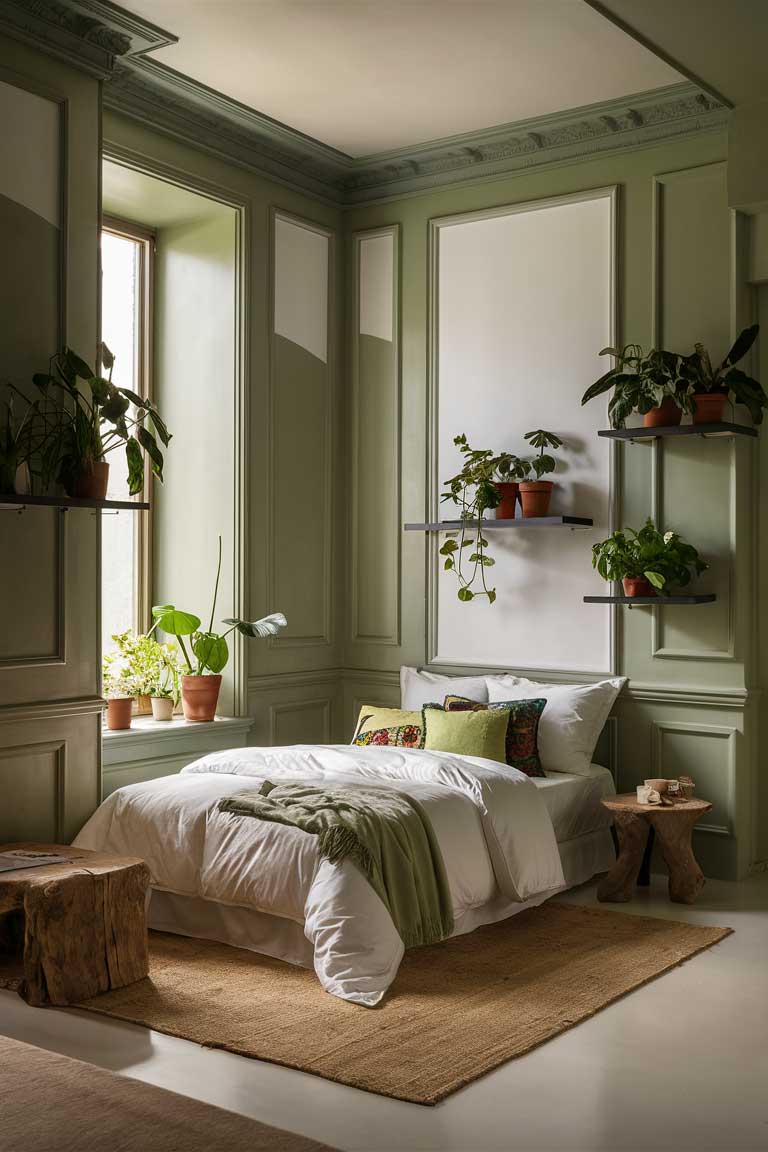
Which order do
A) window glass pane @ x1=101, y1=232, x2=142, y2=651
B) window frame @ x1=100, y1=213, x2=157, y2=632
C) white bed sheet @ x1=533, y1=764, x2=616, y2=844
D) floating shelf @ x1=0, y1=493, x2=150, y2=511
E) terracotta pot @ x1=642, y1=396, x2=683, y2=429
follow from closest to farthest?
floating shelf @ x1=0, y1=493, x2=150, y2=511 < white bed sheet @ x1=533, y1=764, x2=616, y2=844 < terracotta pot @ x1=642, y1=396, x2=683, y2=429 < window glass pane @ x1=101, y1=232, x2=142, y2=651 < window frame @ x1=100, y1=213, x2=157, y2=632

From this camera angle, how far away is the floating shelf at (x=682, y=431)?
193 inches

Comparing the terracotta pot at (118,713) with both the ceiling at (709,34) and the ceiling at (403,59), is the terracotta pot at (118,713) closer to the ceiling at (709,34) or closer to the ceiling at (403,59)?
the ceiling at (403,59)

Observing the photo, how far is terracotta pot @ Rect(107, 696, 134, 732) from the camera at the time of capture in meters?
5.13

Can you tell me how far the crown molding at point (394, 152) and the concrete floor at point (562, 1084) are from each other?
3.64 m

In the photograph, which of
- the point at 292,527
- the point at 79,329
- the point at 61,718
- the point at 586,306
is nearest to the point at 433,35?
the point at 586,306

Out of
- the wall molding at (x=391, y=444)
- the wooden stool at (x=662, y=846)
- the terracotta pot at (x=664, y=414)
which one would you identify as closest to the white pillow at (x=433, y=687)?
the wall molding at (x=391, y=444)

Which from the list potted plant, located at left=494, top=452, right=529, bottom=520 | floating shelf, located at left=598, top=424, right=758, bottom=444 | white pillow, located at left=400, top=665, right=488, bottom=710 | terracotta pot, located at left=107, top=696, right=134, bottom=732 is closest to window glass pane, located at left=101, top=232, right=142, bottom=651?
terracotta pot, located at left=107, top=696, right=134, bottom=732

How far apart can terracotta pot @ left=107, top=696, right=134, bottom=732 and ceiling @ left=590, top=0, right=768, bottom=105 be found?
3.44 metres

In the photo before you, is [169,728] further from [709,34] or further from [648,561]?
[709,34]

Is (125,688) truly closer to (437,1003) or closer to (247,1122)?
(437,1003)

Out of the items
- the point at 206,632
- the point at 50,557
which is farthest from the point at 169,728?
the point at 50,557

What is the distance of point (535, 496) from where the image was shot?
5.44 m

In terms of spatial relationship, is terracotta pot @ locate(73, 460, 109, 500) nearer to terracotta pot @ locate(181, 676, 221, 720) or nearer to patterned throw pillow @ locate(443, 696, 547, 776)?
terracotta pot @ locate(181, 676, 221, 720)

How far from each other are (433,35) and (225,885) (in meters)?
3.31
